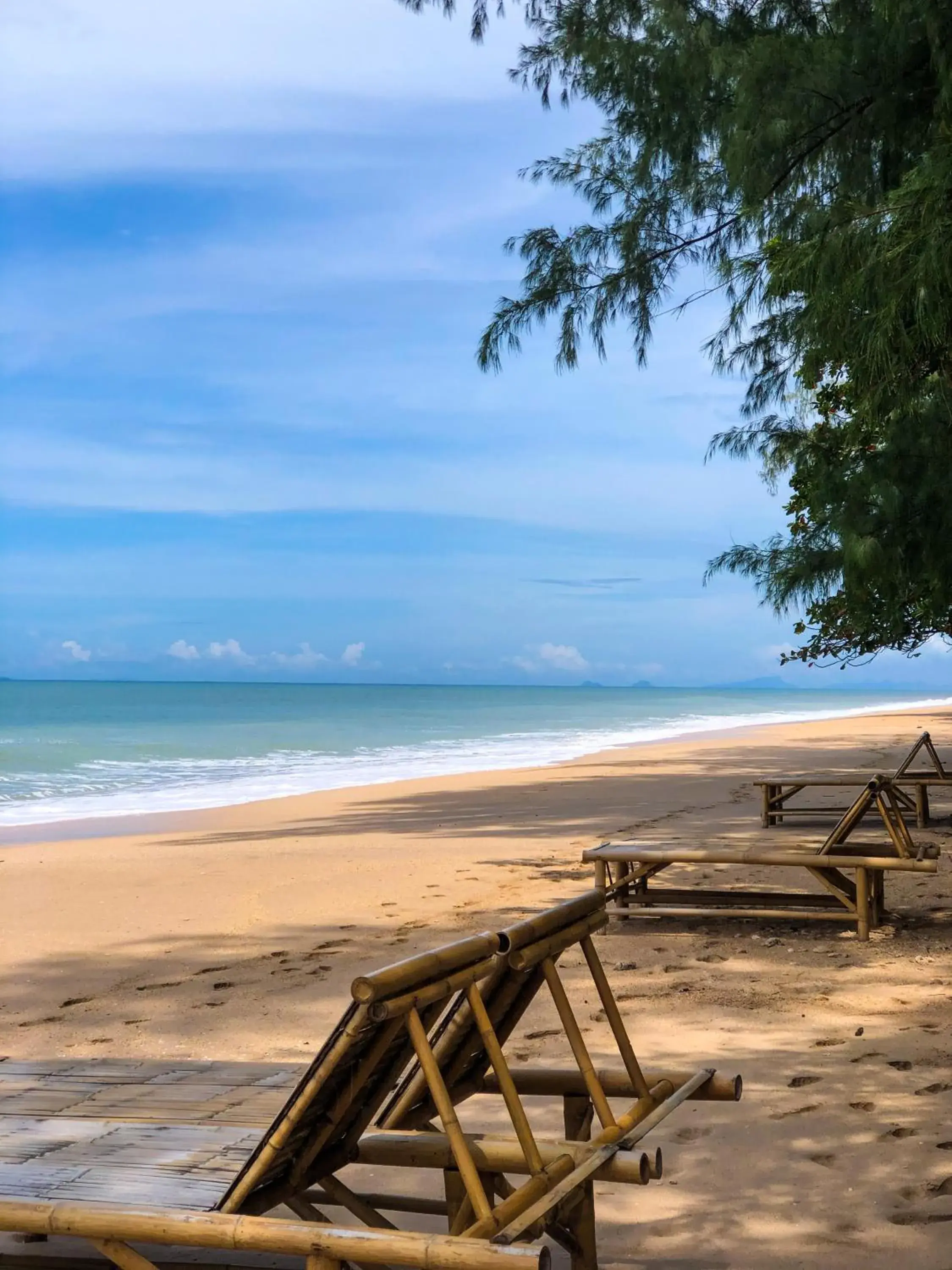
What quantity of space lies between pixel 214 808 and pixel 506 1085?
13688 mm

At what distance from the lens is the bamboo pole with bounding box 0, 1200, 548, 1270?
1.98m

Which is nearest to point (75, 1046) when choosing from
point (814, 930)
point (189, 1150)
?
point (189, 1150)

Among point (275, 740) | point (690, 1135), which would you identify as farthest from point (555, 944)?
point (275, 740)

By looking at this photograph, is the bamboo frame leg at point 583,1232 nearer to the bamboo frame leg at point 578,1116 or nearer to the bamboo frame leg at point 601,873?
the bamboo frame leg at point 578,1116

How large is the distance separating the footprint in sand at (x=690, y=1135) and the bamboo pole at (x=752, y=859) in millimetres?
2457

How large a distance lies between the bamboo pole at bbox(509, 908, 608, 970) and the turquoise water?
12877 millimetres

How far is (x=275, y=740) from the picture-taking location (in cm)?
3550

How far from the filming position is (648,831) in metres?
10.9

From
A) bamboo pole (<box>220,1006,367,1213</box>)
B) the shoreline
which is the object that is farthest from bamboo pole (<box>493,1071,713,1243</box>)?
the shoreline

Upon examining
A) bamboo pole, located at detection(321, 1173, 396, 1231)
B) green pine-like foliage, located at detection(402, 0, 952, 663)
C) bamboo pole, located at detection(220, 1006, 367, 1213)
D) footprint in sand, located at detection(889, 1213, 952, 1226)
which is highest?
green pine-like foliage, located at detection(402, 0, 952, 663)

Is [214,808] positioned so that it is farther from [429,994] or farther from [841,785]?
→ [429,994]

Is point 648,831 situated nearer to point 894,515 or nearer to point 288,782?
point 894,515

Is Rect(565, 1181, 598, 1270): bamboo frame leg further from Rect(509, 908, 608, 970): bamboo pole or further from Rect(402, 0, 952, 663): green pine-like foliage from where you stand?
Rect(402, 0, 952, 663): green pine-like foliage

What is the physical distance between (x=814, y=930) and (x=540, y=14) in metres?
5.55
